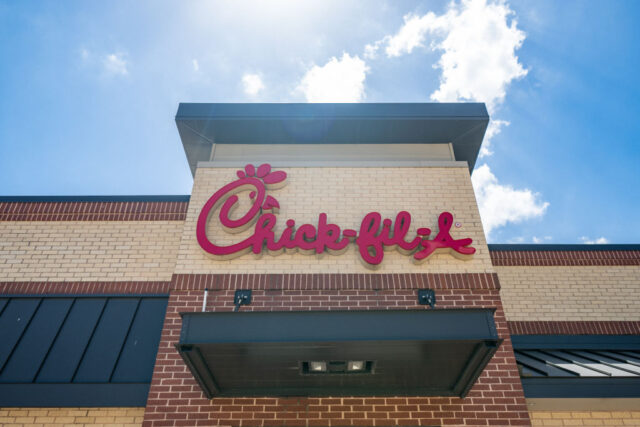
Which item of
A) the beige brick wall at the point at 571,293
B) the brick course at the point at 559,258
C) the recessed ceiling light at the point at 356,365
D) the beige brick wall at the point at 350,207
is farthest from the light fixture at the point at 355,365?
the brick course at the point at 559,258

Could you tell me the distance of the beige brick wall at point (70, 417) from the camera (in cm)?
614

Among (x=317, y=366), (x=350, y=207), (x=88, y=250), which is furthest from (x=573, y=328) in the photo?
(x=88, y=250)

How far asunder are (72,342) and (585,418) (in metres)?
8.13

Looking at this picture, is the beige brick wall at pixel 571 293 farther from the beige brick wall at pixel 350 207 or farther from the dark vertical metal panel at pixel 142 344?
the dark vertical metal panel at pixel 142 344

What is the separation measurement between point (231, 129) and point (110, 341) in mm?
4735

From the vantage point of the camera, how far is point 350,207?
7.93 m

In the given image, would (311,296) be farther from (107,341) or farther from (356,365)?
(107,341)

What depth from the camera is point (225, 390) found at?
19.8 ft

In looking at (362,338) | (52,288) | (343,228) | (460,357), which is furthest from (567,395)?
(52,288)

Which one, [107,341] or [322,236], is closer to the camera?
[107,341]

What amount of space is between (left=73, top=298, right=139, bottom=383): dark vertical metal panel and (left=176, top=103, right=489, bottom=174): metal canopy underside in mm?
3894

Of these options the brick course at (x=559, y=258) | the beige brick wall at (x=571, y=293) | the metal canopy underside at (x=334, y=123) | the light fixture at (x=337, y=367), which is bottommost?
the light fixture at (x=337, y=367)

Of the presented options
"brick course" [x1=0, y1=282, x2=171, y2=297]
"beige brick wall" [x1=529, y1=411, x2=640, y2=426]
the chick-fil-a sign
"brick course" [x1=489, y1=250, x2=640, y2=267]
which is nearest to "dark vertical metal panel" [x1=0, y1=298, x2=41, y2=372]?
"brick course" [x1=0, y1=282, x2=171, y2=297]

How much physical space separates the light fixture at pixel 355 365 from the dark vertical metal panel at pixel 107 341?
368cm
